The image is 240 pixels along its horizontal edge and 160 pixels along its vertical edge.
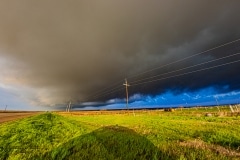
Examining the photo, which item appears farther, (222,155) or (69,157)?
(69,157)

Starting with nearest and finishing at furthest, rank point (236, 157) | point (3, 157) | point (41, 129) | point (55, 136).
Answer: point (236, 157)
point (3, 157)
point (55, 136)
point (41, 129)

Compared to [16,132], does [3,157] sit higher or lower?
lower

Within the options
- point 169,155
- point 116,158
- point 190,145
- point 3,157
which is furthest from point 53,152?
point 190,145

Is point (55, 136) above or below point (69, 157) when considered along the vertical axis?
above

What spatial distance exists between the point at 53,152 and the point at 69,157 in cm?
103

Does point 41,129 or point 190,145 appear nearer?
point 190,145

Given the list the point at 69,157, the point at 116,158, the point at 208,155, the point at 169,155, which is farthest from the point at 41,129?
the point at 208,155

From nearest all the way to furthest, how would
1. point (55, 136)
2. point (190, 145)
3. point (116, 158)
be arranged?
point (116, 158)
point (190, 145)
point (55, 136)

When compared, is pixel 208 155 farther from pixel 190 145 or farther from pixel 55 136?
pixel 55 136

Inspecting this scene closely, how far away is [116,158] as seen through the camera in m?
7.88

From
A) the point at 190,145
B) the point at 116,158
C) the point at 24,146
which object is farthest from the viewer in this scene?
the point at 24,146

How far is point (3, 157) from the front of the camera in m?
8.42

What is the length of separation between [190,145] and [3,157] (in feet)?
28.5

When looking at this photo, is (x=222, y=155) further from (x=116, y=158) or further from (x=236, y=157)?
(x=116, y=158)
